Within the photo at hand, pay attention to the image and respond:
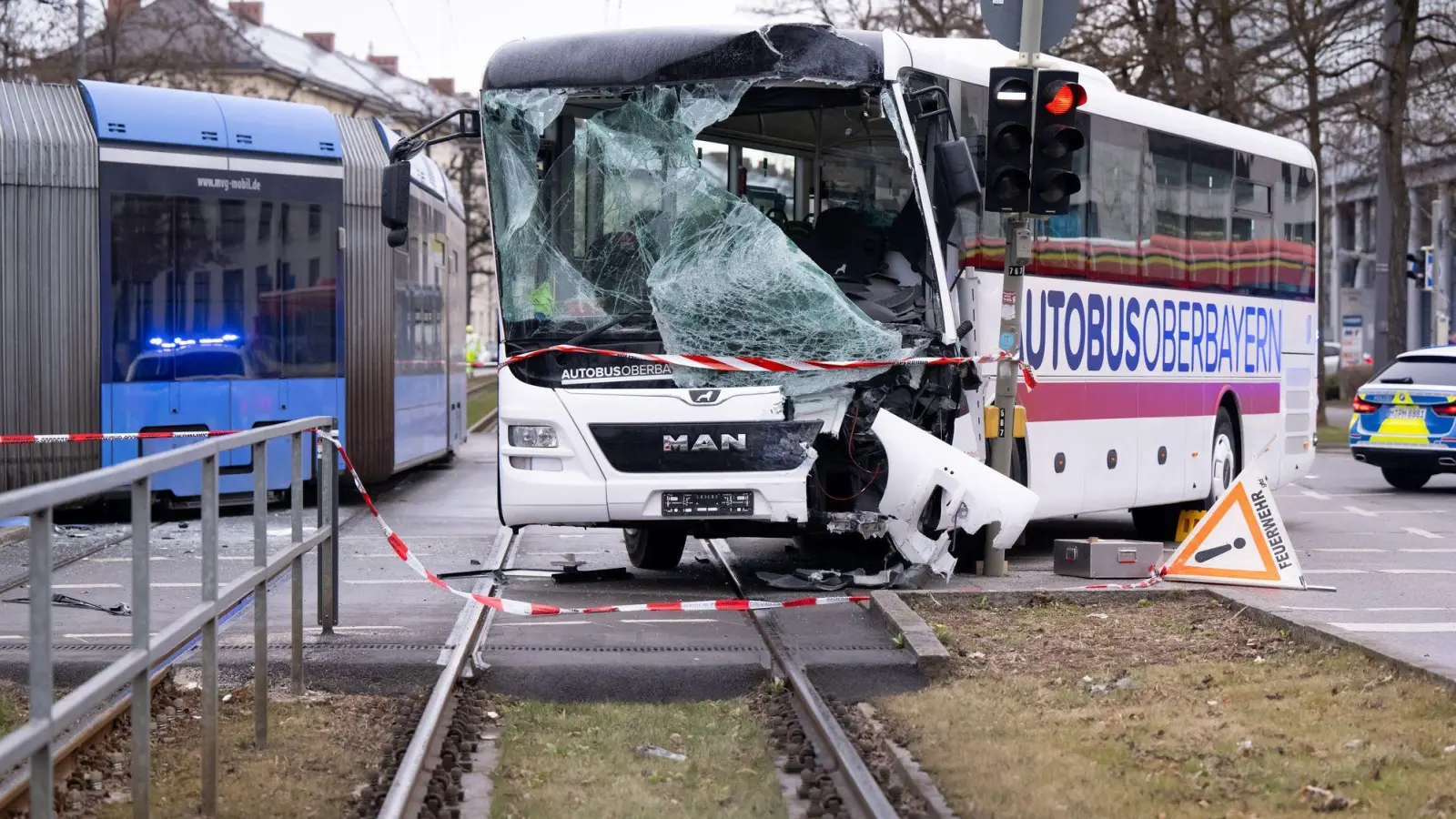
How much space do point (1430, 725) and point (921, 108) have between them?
5.83 m

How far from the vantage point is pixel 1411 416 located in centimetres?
2269

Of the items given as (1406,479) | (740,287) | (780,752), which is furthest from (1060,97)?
(1406,479)

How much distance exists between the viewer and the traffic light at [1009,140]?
11.6 m

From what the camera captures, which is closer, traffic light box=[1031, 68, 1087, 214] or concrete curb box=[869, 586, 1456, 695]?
concrete curb box=[869, 586, 1456, 695]

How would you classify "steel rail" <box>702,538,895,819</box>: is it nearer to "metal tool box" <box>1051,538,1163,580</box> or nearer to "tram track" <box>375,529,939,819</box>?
"tram track" <box>375,529,939,819</box>

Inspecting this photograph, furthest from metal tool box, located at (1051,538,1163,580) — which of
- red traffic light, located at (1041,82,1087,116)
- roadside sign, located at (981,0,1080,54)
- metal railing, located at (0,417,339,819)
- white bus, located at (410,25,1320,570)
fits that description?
metal railing, located at (0,417,339,819)

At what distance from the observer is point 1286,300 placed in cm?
1802

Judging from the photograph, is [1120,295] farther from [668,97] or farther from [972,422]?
[668,97]

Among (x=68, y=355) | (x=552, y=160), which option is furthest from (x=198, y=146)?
(x=552, y=160)

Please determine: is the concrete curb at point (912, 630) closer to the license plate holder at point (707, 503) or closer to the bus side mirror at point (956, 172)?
the license plate holder at point (707, 503)

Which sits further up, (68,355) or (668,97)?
(668,97)

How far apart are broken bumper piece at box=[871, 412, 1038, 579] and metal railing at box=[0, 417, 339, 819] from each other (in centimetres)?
406

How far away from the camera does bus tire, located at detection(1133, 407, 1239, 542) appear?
53.6 feet

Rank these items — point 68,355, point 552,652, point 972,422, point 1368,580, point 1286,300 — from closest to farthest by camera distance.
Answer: point 552,652, point 972,422, point 1368,580, point 68,355, point 1286,300
